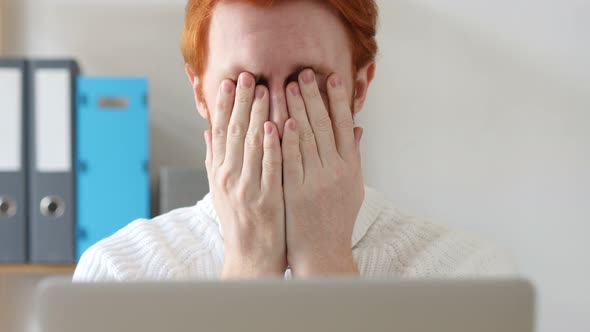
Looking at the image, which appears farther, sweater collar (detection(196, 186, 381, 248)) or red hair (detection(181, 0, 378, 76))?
sweater collar (detection(196, 186, 381, 248))

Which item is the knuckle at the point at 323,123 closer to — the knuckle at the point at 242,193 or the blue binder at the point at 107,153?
the knuckle at the point at 242,193

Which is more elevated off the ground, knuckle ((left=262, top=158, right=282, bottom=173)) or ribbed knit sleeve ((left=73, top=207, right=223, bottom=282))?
knuckle ((left=262, top=158, right=282, bottom=173))

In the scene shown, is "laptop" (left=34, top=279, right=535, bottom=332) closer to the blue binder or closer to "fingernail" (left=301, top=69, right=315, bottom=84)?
"fingernail" (left=301, top=69, right=315, bottom=84)

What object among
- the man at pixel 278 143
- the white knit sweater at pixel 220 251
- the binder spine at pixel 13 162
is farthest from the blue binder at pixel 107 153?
the man at pixel 278 143

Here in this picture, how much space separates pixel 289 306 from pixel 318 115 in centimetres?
66

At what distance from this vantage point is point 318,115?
1068mm

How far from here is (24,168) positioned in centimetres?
200

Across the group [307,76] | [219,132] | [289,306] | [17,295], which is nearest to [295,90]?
[307,76]

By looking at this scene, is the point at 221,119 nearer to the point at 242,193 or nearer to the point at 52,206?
the point at 242,193

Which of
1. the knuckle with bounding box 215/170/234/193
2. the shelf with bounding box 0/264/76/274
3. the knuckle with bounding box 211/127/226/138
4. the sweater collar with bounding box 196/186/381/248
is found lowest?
the shelf with bounding box 0/264/76/274

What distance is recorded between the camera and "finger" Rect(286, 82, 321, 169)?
1058 mm

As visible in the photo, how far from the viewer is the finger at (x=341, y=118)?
1071 millimetres

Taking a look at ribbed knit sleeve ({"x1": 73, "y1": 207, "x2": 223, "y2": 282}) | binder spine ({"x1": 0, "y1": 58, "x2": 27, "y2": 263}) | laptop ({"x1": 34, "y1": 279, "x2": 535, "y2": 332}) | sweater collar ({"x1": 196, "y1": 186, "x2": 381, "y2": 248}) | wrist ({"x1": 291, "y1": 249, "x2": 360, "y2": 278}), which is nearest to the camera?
laptop ({"x1": 34, "y1": 279, "x2": 535, "y2": 332})

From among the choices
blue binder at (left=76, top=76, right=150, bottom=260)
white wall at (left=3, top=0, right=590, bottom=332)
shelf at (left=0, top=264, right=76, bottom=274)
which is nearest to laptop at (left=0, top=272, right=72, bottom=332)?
shelf at (left=0, top=264, right=76, bottom=274)
